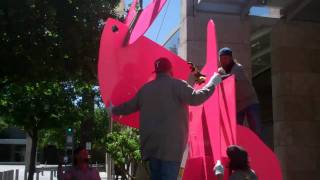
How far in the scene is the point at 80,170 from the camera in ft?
20.9

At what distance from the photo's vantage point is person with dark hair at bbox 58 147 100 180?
631cm

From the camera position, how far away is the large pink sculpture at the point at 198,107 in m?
5.59

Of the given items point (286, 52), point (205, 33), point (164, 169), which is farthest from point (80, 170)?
point (286, 52)

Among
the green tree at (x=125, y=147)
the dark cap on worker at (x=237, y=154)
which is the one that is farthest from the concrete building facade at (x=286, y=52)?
the green tree at (x=125, y=147)

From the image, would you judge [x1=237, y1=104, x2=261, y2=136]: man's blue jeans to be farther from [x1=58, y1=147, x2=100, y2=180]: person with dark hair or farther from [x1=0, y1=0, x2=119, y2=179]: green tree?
[x1=0, y1=0, x2=119, y2=179]: green tree

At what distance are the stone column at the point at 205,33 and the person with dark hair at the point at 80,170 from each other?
5.30m

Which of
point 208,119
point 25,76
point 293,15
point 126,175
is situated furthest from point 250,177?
point 126,175

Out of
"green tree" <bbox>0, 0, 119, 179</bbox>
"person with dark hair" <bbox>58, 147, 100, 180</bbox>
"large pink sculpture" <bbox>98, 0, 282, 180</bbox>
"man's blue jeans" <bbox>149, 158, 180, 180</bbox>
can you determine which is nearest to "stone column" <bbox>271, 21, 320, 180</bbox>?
"green tree" <bbox>0, 0, 119, 179</bbox>

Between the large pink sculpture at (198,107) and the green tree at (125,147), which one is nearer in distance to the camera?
the large pink sculpture at (198,107)

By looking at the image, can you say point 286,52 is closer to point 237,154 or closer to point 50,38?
point 50,38

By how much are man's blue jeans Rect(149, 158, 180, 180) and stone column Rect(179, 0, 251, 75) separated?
21.0 feet

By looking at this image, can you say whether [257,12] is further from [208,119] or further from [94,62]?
[208,119]

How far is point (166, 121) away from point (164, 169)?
45cm

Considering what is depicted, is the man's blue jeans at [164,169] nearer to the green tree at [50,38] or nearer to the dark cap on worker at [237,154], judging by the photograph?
the dark cap on worker at [237,154]
